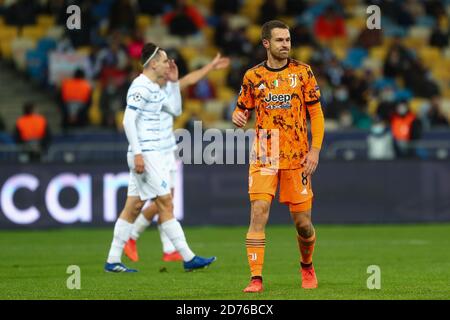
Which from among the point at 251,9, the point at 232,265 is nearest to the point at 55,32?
the point at 251,9

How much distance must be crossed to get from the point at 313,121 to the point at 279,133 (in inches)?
14.7

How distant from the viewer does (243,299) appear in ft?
34.0

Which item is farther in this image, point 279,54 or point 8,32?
point 8,32

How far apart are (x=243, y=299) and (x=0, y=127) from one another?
14381 mm

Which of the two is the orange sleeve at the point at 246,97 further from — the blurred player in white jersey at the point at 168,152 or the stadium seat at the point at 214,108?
the stadium seat at the point at 214,108

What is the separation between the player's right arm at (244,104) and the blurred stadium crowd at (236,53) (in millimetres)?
11791

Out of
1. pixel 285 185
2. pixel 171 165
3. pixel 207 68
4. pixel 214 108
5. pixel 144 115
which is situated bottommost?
pixel 171 165

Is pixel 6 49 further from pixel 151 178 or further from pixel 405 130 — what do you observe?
pixel 151 178

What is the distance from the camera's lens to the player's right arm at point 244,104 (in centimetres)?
1127

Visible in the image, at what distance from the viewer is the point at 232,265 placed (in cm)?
1461

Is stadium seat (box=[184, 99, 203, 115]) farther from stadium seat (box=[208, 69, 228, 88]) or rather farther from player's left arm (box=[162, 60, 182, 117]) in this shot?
player's left arm (box=[162, 60, 182, 117])

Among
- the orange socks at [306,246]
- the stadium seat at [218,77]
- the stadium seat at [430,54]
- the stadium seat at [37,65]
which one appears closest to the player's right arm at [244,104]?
the orange socks at [306,246]
